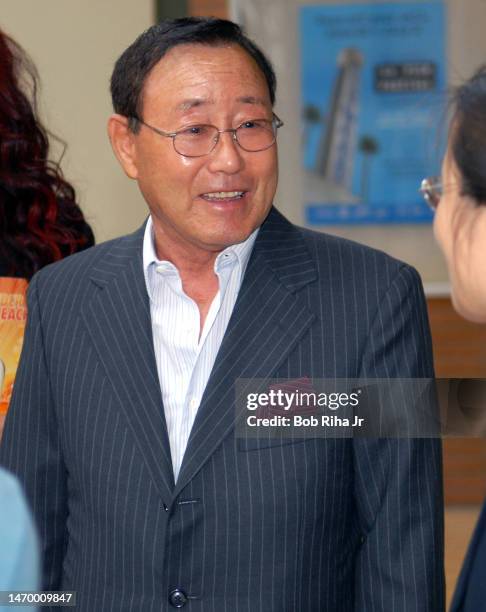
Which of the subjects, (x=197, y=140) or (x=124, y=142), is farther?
(x=124, y=142)

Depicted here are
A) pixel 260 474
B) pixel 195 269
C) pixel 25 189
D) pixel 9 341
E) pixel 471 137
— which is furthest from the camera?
pixel 25 189

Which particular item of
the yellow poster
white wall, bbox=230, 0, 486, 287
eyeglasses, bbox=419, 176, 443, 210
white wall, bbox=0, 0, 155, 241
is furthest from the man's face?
white wall, bbox=230, 0, 486, 287

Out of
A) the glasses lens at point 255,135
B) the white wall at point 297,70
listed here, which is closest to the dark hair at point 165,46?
the glasses lens at point 255,135

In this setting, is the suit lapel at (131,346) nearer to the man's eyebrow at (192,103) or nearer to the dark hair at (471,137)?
the man's eyebrow at (192,103)

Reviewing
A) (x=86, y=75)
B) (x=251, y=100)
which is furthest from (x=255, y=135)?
(x=86, y=75)

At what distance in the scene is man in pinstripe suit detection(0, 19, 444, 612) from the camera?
1.88 meters

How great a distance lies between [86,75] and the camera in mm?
5027

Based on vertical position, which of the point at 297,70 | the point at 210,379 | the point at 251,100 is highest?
the point at 297,70

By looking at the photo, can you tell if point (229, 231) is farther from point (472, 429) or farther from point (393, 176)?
point (393, 176)

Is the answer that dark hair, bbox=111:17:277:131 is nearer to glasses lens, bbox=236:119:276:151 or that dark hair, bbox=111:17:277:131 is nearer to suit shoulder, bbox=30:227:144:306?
glasses lens, bbox=236:119:276:151

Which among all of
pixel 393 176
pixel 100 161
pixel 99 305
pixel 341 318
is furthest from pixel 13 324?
pixel 393 176

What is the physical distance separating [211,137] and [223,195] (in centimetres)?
11

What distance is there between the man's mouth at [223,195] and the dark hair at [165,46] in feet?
0.74

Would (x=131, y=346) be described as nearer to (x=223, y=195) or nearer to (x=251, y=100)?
(x=223, y=195)
